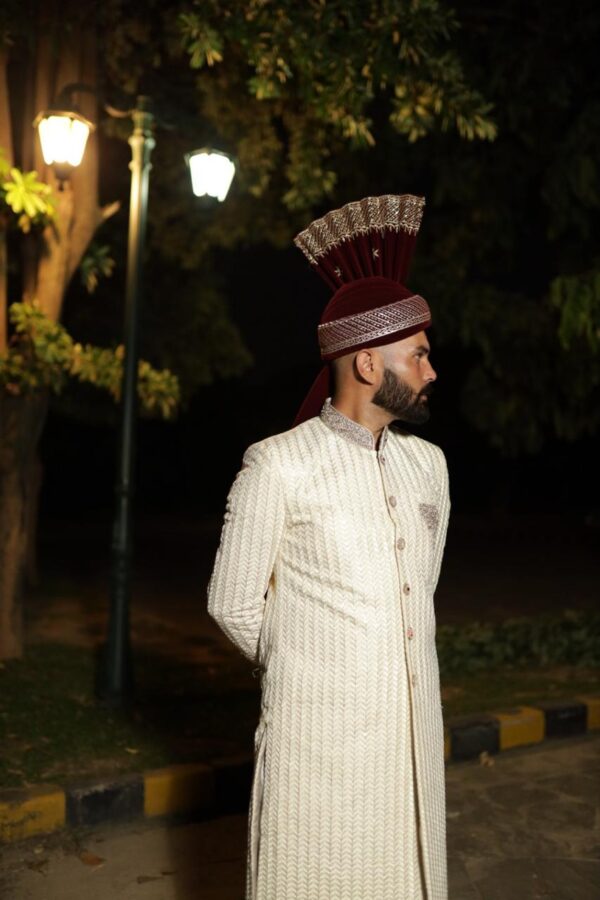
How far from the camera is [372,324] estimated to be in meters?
2.81

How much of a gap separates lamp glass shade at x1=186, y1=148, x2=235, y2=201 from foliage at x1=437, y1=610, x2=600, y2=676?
12.7 feet

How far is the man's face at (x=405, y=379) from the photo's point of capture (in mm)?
2859

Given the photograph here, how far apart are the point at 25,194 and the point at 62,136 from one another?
44 cm

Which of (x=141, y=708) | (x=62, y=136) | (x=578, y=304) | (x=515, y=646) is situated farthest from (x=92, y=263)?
(x=515, y=646)

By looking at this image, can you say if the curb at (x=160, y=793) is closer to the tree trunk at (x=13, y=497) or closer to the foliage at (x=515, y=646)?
the foliage at (x=515, y=646)

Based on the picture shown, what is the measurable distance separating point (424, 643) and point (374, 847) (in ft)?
1.71

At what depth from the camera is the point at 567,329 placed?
885 cm

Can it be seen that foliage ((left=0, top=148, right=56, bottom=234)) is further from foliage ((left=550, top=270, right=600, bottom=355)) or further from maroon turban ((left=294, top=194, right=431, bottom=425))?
foliage ((left=550, top=270, right=600, bottom=355))

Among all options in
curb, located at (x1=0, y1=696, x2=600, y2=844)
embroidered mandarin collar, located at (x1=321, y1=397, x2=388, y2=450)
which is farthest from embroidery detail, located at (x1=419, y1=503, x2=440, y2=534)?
curb, located at (x1=0, y1=696, x2=600, y2=844)

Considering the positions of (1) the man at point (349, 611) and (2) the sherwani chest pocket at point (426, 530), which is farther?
(2) the sherwani chest pocket at point (426, 530)

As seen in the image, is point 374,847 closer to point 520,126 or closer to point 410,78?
point 410,78

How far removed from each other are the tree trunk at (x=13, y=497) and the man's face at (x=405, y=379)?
5.26 meters

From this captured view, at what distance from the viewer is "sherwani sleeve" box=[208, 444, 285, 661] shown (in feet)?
9.07

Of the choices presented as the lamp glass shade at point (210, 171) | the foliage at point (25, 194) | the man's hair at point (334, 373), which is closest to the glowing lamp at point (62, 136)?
the foliage at point (25, 194)
